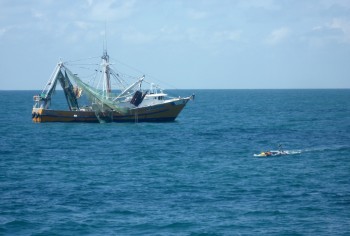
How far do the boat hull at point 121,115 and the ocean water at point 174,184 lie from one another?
9.65m

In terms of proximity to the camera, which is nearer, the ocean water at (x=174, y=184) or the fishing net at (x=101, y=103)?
the ocean water at (x=174, y=184)

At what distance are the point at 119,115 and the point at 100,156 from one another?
30171 mm

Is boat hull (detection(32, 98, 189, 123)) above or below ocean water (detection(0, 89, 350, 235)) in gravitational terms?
above

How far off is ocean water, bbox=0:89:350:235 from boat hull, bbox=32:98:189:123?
9.65m

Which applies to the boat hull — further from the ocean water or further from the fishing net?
the ocean water

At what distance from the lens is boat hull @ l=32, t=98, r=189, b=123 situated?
303ft

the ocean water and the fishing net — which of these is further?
the fishing net

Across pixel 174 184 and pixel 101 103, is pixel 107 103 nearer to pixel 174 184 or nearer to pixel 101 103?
pixel 101 103

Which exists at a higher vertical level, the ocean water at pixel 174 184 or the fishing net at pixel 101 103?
the fishing net at pixel 101 103

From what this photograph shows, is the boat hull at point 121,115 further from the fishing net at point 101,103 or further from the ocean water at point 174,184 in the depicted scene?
the ocean water at point 174,184

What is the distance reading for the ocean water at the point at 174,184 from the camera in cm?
3544

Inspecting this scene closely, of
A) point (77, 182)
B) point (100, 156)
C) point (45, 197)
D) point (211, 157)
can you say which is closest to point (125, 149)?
point (100, 156)

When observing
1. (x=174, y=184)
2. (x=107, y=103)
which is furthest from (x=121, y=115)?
(x=174, y=184)

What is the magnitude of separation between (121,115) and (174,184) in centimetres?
4742
